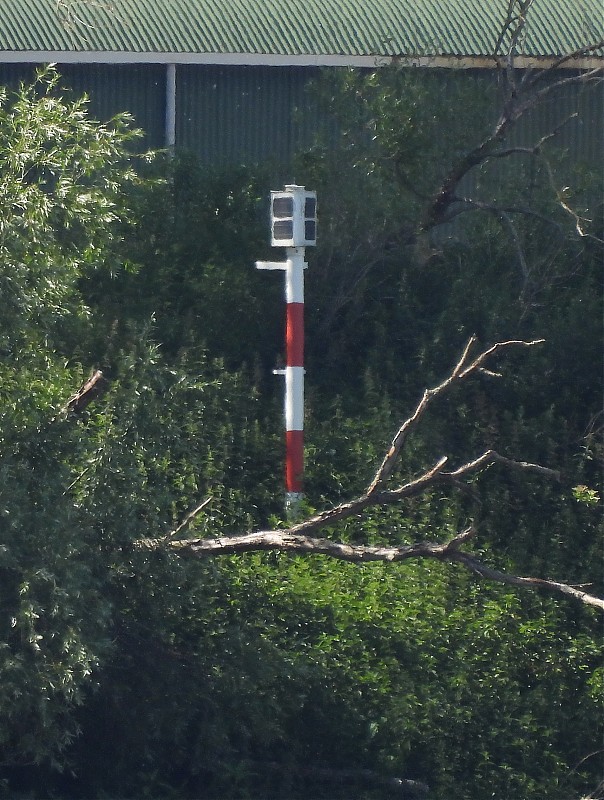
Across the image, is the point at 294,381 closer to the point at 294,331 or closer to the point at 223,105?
the point at 294,331

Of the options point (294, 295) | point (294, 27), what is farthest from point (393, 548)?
point (294, 27)

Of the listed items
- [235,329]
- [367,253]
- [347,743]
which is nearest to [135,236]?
[235,329]

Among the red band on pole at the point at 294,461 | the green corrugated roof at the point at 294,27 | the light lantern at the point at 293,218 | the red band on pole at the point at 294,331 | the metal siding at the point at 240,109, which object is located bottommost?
the red band on pole at the point at 294,461

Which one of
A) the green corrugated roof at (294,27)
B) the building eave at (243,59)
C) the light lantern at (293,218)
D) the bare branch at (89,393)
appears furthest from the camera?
the green corrugated roof at (294,27)

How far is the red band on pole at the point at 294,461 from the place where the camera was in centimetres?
791

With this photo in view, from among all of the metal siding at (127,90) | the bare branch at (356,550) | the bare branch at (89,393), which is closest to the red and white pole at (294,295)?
the bare branch at (356,550)

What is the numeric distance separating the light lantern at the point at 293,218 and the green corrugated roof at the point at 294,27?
12.5 ft

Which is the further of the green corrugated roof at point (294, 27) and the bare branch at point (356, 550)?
the green corrugated roof at point (294, 27)

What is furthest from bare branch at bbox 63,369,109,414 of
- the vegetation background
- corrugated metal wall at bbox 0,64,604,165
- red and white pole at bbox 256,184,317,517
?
corrugated metal wall at bbox 0,64,604,165

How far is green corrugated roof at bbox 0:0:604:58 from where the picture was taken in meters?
11.4

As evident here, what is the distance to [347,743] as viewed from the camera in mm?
6359

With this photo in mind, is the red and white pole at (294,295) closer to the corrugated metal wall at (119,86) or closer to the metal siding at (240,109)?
the metal siding at (240,109)

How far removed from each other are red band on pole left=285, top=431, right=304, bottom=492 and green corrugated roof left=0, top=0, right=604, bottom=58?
4784mm

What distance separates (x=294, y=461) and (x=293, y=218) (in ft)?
A: 5.11
